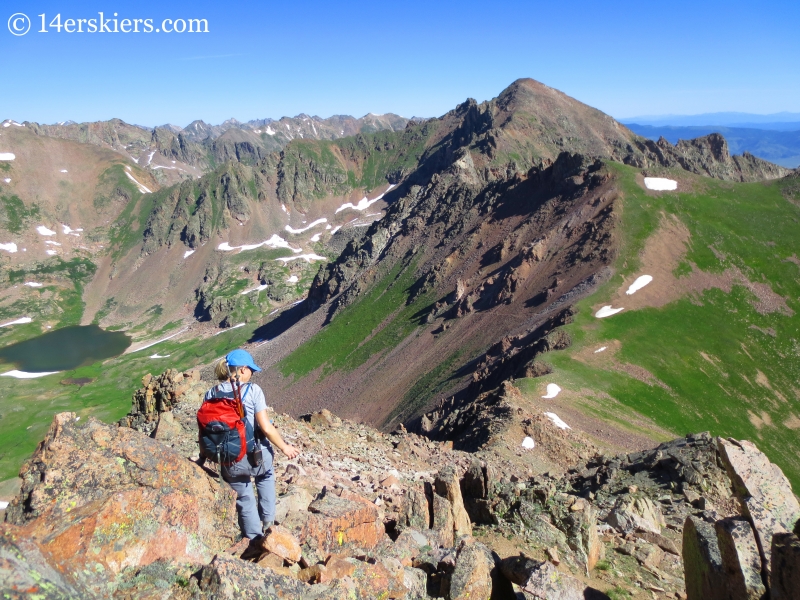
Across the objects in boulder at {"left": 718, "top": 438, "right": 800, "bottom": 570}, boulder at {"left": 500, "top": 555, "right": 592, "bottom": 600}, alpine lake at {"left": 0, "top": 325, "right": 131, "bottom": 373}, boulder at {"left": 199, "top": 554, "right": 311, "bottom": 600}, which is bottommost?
alpine lake at {"left": 0, "top": 325, "right": 131, "bottom": 373}

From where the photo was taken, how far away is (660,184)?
95.0 m

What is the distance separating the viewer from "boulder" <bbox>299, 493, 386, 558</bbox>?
11.5 meters

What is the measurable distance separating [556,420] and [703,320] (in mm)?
39265

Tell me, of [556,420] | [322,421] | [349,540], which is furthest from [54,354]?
[349,540]

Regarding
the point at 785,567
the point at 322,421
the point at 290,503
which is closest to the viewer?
the point at 785,567

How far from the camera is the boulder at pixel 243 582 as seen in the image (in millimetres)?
7883

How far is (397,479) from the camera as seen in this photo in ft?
73.7

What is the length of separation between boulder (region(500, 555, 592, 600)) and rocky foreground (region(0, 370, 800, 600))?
0.03m

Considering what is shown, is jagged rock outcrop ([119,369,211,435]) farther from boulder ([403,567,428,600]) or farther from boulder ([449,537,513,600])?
boulder ([449,537,513,600])

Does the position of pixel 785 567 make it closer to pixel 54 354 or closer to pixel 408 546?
pixel 408 546

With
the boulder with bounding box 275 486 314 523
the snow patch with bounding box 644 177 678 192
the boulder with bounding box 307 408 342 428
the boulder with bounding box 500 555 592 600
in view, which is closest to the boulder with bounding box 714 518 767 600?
the boulder with bounding box 500 555 592 600

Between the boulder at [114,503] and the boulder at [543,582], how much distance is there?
6245 mm

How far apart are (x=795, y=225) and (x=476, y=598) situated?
10547 cm

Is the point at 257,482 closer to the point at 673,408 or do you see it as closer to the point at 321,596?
the point at 321,596
